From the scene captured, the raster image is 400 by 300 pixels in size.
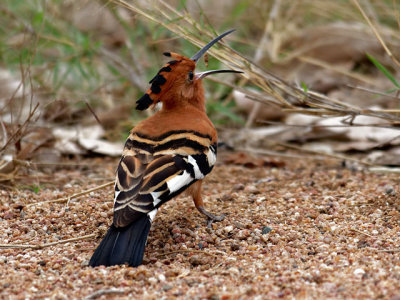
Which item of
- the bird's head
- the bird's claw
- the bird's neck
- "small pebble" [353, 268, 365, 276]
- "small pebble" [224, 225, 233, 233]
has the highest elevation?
the bird's head

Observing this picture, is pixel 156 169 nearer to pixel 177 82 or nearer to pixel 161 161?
pixel 161 161

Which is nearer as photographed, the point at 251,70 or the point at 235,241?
the point at 235,241

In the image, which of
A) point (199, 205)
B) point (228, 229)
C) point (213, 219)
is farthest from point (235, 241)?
point (199, 205)

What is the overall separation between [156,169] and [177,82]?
3.20ft

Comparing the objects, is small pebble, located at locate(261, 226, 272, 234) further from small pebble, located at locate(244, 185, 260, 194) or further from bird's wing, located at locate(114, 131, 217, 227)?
small pebble, located at locate(244, 185, 260, 194)

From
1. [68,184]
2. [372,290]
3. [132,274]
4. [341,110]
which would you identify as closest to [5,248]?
[132,274]

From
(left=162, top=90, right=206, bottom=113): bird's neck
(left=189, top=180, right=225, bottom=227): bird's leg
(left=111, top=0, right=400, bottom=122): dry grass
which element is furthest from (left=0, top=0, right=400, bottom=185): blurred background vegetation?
(left=189, top=180, right=225, bottom=227): bird's leg

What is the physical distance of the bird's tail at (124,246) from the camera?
314cm

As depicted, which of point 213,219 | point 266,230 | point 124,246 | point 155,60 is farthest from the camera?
point 155,60

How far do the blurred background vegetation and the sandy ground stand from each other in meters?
0.62

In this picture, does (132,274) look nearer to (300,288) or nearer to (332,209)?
(300,288)

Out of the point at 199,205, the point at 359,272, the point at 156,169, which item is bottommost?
the point at 359,272

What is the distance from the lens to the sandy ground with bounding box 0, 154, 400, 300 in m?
2.81

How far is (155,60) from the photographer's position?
246 inches
